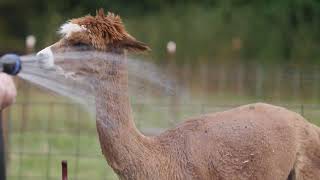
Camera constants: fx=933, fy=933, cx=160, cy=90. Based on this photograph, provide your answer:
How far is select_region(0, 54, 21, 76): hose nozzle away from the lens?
9.60 ft

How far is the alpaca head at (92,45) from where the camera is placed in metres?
3.78

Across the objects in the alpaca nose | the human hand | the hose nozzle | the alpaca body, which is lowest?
the alpaca body

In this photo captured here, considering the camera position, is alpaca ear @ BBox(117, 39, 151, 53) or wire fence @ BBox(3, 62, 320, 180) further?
wire fence @ BBox(3, 62, 320, 180)

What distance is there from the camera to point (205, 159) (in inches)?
159

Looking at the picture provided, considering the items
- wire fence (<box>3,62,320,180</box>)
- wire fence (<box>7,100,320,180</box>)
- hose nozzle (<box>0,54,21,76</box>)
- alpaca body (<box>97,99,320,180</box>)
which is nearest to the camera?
hose nozzle (<box>0,54,21,76</box>)

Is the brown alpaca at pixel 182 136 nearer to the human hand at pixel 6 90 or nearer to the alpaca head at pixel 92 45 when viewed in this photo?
the alpaca head at pixel 92 45

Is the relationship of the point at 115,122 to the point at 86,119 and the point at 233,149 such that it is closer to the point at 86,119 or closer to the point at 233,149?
the point at 233,149

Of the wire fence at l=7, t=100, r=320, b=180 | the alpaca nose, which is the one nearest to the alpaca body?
the alpaca nose

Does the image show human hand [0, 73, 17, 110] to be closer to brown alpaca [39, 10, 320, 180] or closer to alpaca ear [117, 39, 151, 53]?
brown alpaca [39, 10, 320, 180]

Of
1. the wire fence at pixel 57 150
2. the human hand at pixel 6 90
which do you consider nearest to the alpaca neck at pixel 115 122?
the human hand at pixel 6 90

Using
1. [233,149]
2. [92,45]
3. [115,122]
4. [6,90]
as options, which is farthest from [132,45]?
[6,90]

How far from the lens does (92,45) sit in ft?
12.5

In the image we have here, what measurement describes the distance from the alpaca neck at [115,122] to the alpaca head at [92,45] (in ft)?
0.18

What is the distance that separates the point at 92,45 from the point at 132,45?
0.17 metres
